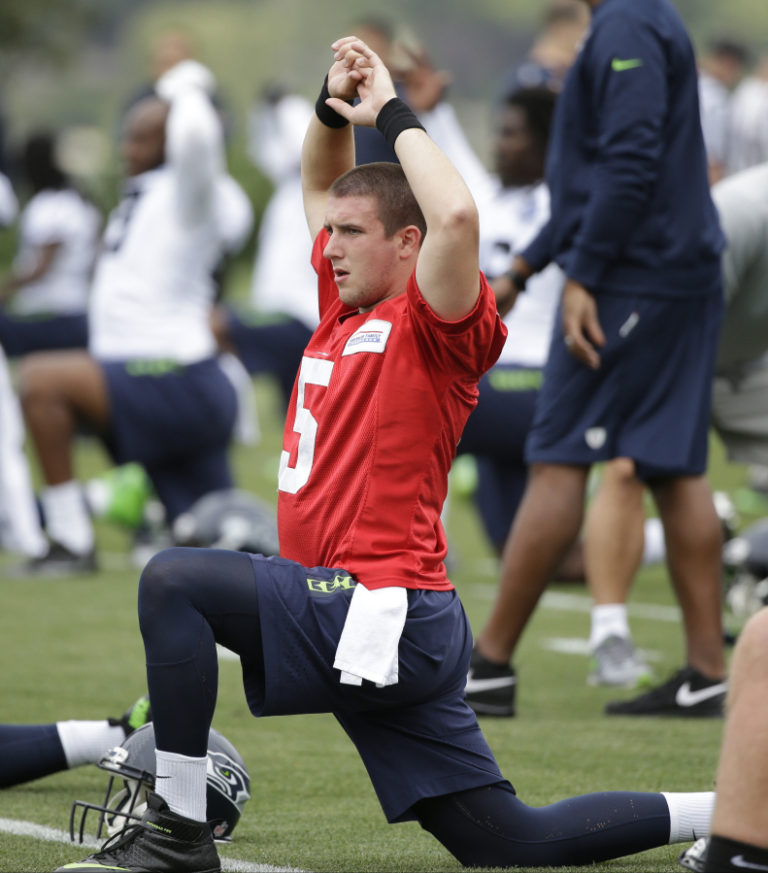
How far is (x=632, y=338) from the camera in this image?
4.78 meters

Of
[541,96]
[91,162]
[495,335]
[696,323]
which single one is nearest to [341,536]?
[495,335]

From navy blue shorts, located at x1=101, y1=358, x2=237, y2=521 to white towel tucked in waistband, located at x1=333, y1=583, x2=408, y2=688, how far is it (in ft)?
15.7

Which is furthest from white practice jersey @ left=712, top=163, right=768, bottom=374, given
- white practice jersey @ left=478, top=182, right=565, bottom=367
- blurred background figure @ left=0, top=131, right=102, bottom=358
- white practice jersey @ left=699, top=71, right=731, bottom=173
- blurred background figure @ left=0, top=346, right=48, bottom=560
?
white practice jersey @ left=699, top=71, right=731, bottom=173

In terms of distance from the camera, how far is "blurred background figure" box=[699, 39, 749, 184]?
1438cm

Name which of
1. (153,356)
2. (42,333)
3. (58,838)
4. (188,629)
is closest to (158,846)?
(188,629)

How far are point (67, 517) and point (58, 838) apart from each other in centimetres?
442

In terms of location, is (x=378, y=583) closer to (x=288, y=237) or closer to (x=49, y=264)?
(x=288, y=237)

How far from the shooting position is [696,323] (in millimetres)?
4836

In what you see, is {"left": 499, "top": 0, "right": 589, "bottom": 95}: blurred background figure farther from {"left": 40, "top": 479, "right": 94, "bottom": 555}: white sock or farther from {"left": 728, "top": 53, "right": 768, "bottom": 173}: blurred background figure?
{"left": 728, "top": 53, "right": 768, "bottom": 173}: blurred background figure

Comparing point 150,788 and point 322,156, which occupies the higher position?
point 322,156

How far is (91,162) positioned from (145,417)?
31.9 metres

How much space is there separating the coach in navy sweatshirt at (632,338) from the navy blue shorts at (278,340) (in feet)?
17.8

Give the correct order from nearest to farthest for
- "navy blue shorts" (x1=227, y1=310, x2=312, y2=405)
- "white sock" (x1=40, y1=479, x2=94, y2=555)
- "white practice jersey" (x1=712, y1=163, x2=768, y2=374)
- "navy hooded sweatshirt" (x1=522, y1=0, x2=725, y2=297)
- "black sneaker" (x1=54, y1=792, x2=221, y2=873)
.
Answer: "black sneaker" (x1=54, y1=792, x2=221, y2=873) < "navy hooded sweatshirt" (x1=522, y1=0, x2=725, y2=297) < "white practice jersey" (x1=712, y1=163, x2=768, y2=374) < "white sock" (x1=40, y1=479, x2=94, y2=555) < "navy blue shorts" (x1=227, y1=310, x2=312, y2=405)

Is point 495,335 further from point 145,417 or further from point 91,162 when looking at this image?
point 91,162
